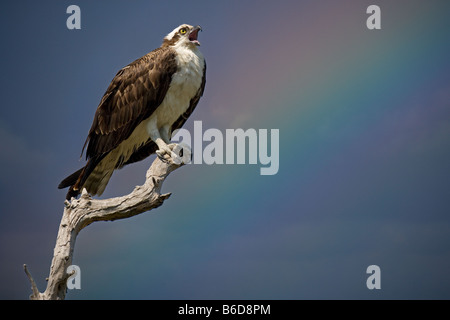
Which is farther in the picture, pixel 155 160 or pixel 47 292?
pixel 155 160

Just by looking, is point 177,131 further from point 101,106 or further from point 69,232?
point 69,232

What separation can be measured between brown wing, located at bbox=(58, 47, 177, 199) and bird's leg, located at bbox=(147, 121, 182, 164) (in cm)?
23

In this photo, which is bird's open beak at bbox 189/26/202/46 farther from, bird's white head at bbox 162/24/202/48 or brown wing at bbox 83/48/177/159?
brown wing at bbox 83/48/177/159

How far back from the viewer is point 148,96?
8453mm

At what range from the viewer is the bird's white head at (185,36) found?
8766mm

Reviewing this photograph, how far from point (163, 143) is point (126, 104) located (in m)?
0.92

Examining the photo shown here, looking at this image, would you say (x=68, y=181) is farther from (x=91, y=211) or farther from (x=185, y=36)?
(x=185, y=36)

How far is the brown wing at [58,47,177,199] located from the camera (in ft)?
27.7

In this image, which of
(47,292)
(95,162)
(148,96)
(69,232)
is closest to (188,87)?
(148,96)

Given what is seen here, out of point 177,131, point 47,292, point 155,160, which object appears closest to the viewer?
point 47,292

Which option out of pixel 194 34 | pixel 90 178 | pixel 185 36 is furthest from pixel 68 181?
pixel 194 34

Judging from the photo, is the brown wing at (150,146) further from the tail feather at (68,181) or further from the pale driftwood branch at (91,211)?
the pale driftwood branch at (91,211)

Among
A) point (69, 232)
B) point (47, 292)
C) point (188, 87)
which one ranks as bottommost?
point (47, 292)

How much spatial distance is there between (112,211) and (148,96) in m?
1.97
